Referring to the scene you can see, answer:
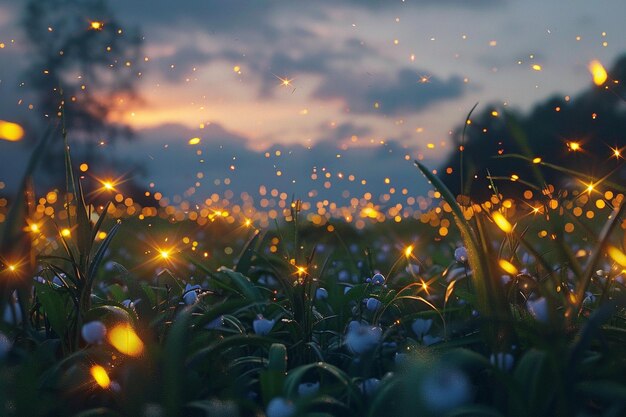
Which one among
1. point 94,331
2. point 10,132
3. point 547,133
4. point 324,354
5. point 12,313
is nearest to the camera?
point 10,132

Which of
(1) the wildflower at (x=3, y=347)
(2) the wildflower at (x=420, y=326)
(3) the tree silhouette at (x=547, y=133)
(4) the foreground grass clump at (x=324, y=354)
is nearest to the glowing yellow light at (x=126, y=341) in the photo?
(4) the foreground grass clump at (x=324, y=354)

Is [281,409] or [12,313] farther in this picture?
[12,313]

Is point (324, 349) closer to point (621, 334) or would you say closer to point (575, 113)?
point (621, 334)

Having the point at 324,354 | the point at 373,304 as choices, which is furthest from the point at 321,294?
the point at 324,354

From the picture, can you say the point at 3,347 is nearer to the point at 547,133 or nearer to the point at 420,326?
the point at 420,326

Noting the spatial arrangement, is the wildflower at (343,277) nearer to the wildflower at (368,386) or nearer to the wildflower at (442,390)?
the wildflower at (368,386)

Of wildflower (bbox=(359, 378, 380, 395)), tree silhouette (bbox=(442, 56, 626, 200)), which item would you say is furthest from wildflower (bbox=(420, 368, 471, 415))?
tree silhouette (bbox=(442, 56, 626, 200))
